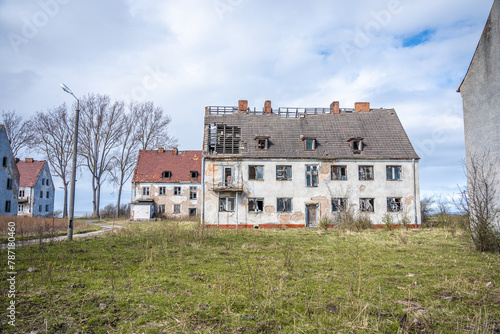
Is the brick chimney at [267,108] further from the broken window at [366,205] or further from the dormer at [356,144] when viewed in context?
the broken window at [366,205]

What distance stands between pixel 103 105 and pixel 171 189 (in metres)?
14.0

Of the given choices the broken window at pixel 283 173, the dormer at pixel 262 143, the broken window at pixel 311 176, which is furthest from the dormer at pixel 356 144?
the dormer at pixel 262 143

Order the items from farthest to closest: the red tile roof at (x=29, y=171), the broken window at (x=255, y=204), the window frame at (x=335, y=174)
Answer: the red tile roof at (x=29, y=171)
the window frame at (x=335, y=174)
the broken window at (x=255, y=204)

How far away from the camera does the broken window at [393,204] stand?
27.2 metres

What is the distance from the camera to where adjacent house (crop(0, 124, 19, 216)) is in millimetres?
29500

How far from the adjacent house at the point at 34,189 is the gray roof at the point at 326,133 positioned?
33.2 meters

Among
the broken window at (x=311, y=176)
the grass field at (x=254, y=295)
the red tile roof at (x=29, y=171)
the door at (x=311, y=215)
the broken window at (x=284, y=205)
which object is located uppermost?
the red tile roof at (x=29, y=171)

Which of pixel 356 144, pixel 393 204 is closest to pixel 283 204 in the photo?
pixel 356 144

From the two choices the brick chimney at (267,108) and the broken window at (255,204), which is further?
the brick chimney at (267,108)

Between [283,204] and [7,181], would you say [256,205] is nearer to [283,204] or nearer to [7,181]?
[283,204]

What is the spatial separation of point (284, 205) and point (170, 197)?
64.0 ft

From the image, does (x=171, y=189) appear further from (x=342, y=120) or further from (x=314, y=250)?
(x=314, y=250)

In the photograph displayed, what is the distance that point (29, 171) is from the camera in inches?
1879

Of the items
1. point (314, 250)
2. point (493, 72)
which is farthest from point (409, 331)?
point (493, 72)
